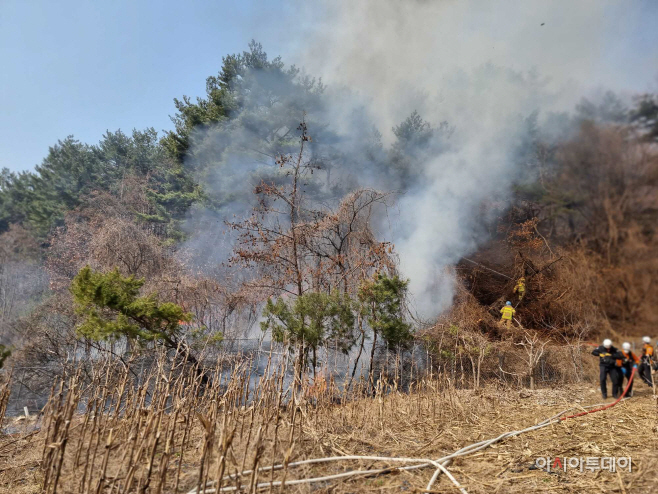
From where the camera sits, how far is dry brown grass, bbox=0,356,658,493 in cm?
299

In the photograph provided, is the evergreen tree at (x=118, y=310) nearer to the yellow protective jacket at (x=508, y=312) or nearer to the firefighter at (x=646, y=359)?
the yellow protective jacket at (x=508, y=312)

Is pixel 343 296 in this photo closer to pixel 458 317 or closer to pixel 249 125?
pixel 458 317

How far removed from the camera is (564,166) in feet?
5.45

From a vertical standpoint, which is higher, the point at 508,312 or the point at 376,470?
the point at 508,312

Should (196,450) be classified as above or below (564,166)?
below

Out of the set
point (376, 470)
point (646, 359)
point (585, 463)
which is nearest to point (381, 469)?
point (376, 470)

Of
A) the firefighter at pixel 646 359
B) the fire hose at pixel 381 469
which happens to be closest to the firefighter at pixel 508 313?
the firefighter at pixel 646 359

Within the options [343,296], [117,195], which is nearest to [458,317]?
[343,296]

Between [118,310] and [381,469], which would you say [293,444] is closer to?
[381,469]

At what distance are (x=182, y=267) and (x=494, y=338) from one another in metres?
13.9

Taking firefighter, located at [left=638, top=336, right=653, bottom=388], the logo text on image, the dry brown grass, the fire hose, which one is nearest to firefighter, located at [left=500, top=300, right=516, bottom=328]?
the dry brown grass

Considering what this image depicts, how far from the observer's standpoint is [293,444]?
13.1 feet

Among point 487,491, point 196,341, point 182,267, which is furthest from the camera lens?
point 182,267

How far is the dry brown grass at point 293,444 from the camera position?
2990 mm
